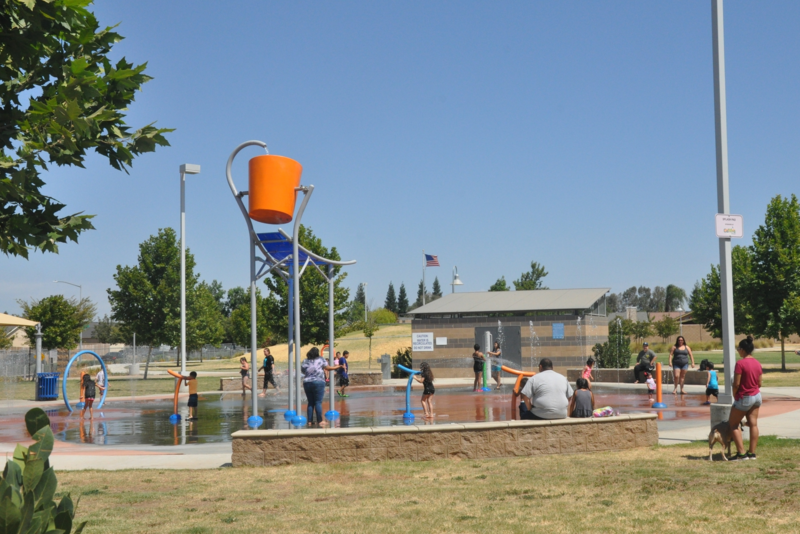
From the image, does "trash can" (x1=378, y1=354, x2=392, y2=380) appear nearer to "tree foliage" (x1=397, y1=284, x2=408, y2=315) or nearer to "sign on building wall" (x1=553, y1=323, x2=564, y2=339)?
"sign on building wall" (x1=553, y1=323, x2=564, y2=339)

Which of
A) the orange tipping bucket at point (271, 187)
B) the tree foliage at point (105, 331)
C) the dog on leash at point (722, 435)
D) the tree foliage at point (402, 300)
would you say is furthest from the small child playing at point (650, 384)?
the tree foliage at point (402, 300)

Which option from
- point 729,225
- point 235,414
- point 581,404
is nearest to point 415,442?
point 581,404

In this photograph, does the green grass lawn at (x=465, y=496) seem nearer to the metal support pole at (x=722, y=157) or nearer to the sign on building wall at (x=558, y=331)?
the metal support pole at (x=722, y=157)

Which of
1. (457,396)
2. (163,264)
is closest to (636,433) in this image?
(457,396)

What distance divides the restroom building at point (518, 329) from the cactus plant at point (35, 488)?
103ft

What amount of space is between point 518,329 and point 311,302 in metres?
11.6

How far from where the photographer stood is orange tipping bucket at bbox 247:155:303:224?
47.4 feet

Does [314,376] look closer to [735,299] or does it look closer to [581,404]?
[581,404]

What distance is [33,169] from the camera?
4258mm

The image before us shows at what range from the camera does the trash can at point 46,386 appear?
85.9ft

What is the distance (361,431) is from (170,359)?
78.9 m

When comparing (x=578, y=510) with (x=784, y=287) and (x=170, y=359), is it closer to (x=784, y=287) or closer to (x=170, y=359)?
(x=784, y=287)

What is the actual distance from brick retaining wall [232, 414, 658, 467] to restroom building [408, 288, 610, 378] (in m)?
22.9

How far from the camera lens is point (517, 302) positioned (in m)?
36.2
